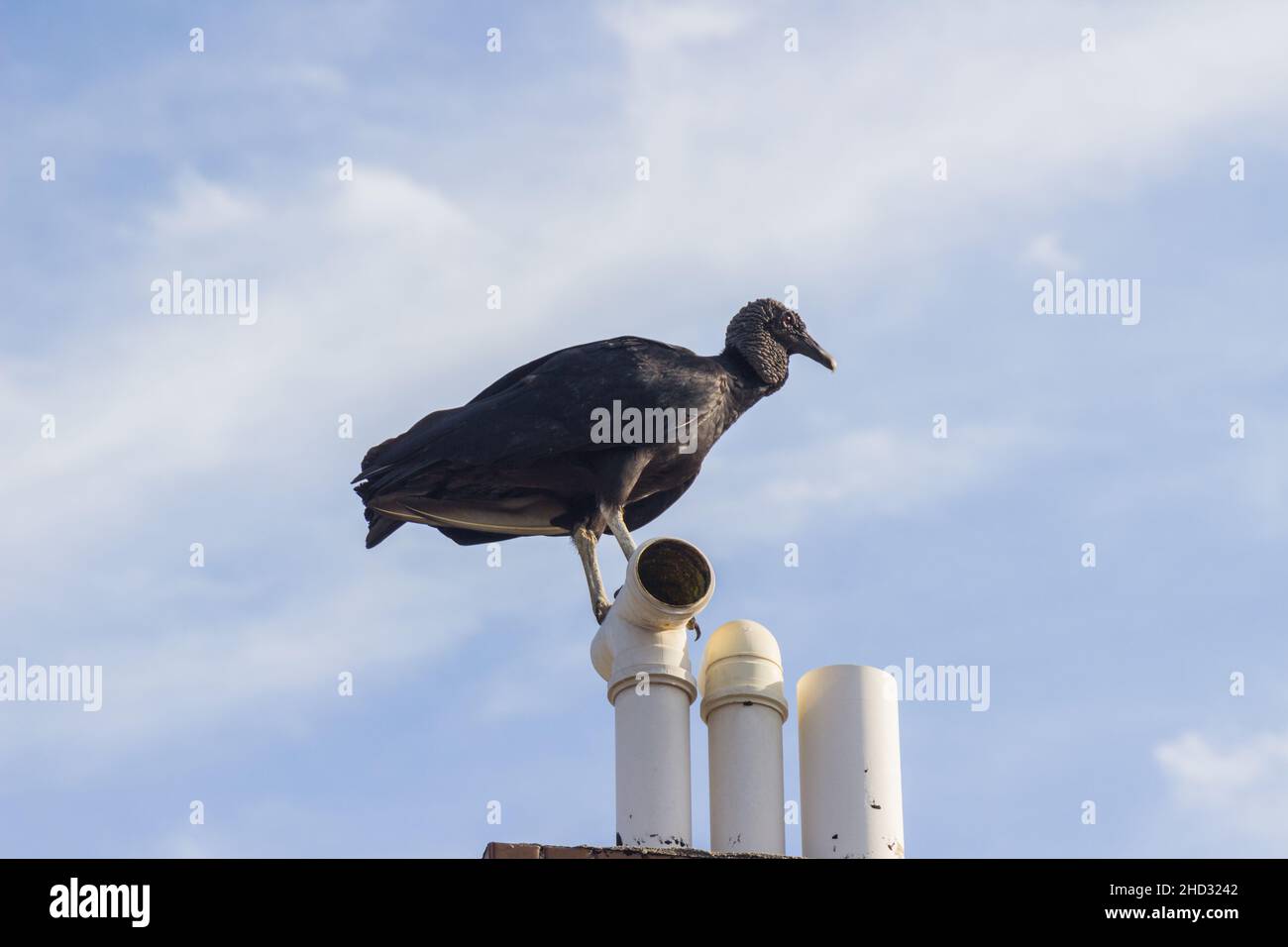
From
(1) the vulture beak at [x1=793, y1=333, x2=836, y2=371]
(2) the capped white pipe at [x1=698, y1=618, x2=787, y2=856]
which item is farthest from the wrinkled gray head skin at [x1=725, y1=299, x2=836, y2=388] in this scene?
(2) the capped white pipe at [x1=698, y1=618, x2=787, y2=856]

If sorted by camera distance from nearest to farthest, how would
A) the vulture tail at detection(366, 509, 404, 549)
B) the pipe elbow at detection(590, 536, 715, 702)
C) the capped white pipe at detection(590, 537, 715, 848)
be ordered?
the capped white pipe at detection(590, 537, 715, 848) → the pipe elbow at detection(590, 536, 715, 702) → the vulture tail at detection(366, 509, 404, 549)

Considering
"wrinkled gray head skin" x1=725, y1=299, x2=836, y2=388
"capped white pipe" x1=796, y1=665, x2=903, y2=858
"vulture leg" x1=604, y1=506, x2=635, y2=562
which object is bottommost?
"capped white pipe" x1=796, y1=665, x2=903, y2=858

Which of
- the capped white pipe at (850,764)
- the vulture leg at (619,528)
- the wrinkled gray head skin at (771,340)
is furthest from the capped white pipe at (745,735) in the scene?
the wrinkled gray head skin at (771,340)

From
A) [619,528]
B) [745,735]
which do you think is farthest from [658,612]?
[619,528]

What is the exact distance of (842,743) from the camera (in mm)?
16891

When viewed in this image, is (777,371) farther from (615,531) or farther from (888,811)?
(888,811)

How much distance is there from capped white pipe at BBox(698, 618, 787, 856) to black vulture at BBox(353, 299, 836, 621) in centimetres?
147

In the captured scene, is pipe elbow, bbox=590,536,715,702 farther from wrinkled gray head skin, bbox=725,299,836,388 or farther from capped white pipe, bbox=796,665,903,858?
wrinkled gray head skin, bbox=725,299,836,388

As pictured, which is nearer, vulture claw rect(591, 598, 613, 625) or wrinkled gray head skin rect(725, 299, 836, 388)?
vulture claw rect(591, 598, 613, 625)

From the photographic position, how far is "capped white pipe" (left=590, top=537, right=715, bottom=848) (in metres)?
16.5

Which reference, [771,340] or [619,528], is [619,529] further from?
[771,340]
